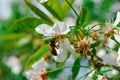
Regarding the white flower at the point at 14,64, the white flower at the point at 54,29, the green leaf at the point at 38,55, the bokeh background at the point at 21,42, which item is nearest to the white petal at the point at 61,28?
the white flower at the point at 54,29

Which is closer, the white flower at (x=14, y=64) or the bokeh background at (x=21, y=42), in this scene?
the bokeh background at (x=21, y=42)

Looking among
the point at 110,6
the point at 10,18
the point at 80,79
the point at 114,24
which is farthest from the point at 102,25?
the point at 10,18

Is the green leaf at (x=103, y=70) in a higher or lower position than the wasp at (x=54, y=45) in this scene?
lower

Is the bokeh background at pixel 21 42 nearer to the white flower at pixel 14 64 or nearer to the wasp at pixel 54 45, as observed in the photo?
the white flower at pixel 14 64

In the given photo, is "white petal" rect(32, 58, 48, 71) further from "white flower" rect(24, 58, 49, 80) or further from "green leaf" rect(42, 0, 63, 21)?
"green leaf" rect(42, 0, 63, 21)

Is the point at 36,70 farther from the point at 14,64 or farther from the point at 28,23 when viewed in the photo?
the point at 14,64

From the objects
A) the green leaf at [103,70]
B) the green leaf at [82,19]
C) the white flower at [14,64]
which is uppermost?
the white flower at [14,64]
